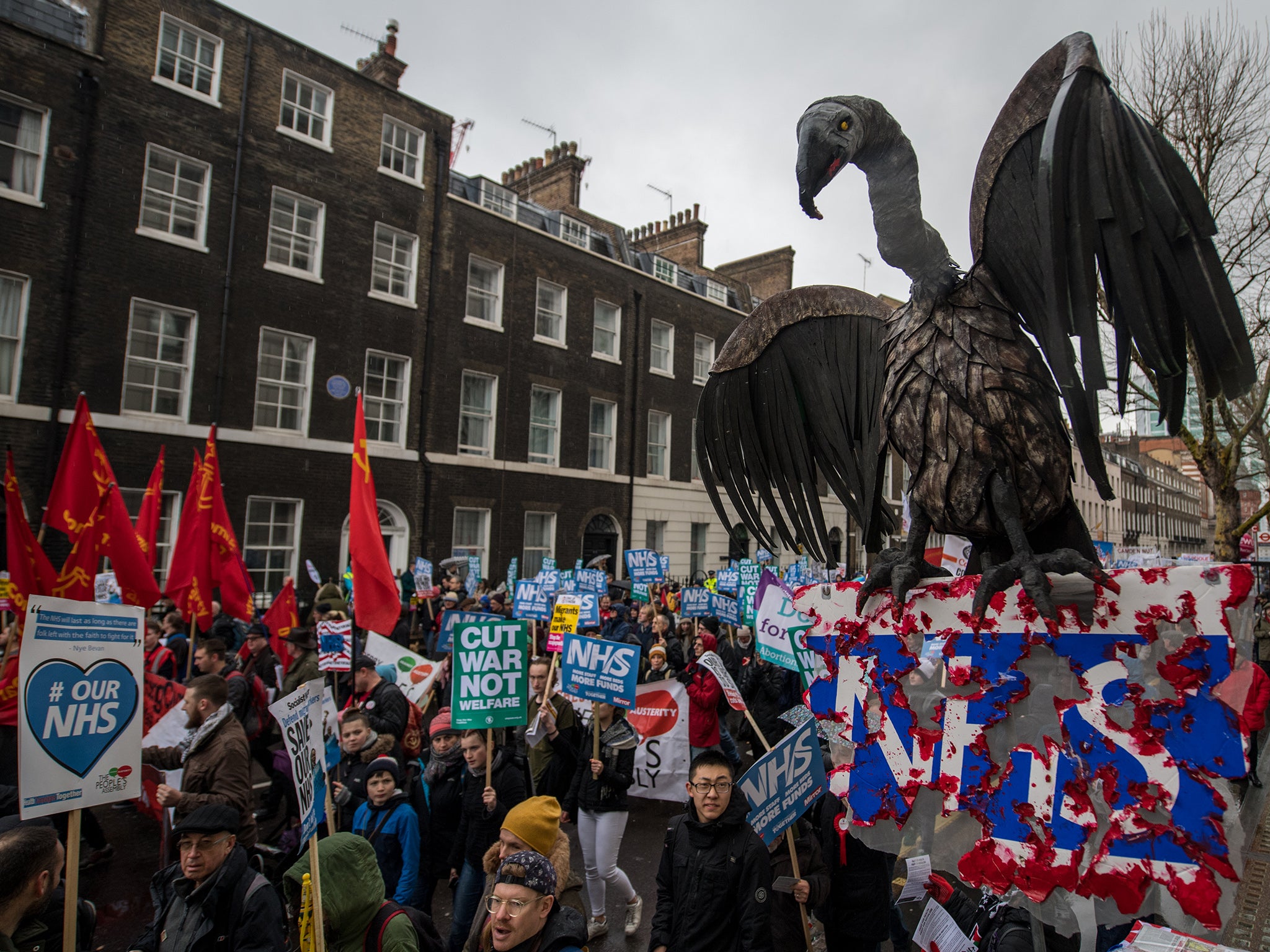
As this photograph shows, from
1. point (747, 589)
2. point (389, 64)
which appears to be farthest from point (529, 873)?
point (389, 64)

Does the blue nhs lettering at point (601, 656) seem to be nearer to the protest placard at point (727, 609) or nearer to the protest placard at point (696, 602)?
the protest placard at point (727, 609)

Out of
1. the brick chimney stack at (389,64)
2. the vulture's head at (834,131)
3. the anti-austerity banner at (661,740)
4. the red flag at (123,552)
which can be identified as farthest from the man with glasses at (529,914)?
the brick chimney stack at (389,64)

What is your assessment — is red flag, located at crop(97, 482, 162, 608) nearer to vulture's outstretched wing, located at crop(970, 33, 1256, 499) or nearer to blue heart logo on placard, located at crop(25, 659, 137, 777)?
blue heart logo on placard, located at crop(25, 659, 137, 777)

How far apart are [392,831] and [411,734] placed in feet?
5.18

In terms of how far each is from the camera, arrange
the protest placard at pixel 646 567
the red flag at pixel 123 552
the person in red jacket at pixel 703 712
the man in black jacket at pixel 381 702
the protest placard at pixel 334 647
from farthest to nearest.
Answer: the protest placard at pixel 646 567, the protest placard at pixel 334 647, the red flag at pixel 123 552, the person in red jacket at pixel 703 712, the man in black jacket at pixel 381 702

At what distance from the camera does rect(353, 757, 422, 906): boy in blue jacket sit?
407 cm

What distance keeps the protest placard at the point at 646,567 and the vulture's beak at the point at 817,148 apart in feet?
33.8

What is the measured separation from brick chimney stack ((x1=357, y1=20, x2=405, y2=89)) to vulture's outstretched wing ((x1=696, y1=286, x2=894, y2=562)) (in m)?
17.8

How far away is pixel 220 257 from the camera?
14.3 m

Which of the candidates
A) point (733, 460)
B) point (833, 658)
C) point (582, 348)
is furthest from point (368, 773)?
point (582, 348)

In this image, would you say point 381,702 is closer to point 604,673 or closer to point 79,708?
point 604,673

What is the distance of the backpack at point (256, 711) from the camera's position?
626cm

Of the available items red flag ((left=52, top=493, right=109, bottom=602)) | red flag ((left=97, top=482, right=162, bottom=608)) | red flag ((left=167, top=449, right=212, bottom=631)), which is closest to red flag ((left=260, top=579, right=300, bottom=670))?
red flag ((left=167, top=449, right=212, bottom=631))

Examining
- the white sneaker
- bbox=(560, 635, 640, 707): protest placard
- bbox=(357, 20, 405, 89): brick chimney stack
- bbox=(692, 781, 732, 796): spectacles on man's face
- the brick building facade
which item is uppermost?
bbox=(357, 20, 405, 89): brick chimney stack
